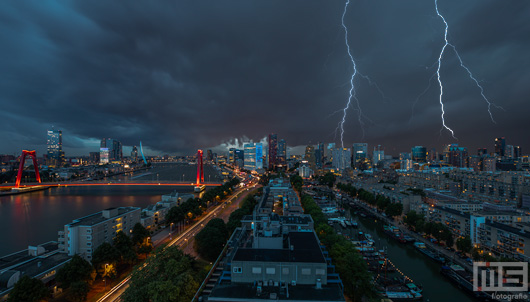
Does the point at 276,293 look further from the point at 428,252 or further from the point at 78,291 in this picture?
the point at 428,252

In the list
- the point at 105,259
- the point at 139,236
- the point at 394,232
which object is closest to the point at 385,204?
the point at 394,232

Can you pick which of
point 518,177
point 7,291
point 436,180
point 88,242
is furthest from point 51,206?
point 518,177

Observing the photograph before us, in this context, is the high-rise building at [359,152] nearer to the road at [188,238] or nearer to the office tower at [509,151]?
the office tower at [509,151]

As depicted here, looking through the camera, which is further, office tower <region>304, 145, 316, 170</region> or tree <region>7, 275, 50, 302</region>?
office tower <region>304, 145, 316, 170</region>

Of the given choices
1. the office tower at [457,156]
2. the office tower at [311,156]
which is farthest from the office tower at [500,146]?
the office tower at [311,156]

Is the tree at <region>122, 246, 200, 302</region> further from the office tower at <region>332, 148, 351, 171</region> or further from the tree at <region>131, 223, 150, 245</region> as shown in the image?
the office tower at <region>332, 148, 351, 171</region>

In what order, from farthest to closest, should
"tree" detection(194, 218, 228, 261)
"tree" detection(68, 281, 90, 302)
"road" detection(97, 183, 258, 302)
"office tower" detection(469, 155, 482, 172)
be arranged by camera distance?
"office tower" detection(469, 155, 482, 172) < "tree" detection(194, 218, 228, 261) < "road" detection(97, 183, 258, 302) < "tree" detection(68, 281, 90, 302)

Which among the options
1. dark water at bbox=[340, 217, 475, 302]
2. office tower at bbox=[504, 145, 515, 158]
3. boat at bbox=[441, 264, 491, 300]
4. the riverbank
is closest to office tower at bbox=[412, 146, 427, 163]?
office tower at bbox=[504, 145, 515, 158]
